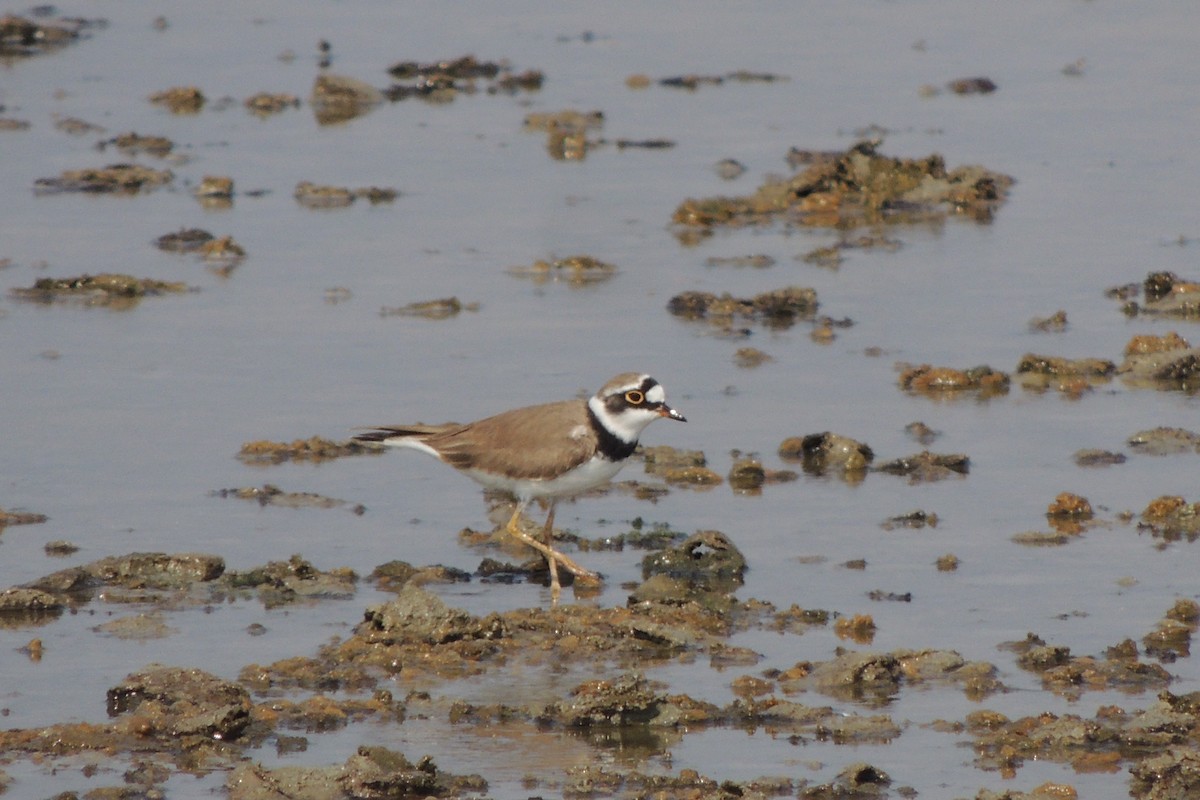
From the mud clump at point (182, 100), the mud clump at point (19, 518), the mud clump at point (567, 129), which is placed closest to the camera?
the mud clump at point (19, 518)

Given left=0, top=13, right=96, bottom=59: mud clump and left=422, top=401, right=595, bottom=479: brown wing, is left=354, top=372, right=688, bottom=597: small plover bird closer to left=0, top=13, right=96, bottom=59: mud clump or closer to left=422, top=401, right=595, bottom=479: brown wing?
left=422, top=401, right=595, bottom=479: brown wing

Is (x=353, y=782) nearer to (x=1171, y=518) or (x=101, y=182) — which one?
(x=1171, y=518)

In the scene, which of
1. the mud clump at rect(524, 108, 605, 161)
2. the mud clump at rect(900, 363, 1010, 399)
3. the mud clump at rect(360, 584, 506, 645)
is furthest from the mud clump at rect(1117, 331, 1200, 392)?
the mud clump at rect(524, 108, 605, 161)

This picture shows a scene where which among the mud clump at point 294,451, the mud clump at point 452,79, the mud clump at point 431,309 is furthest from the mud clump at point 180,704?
the mud clump at point 452,79

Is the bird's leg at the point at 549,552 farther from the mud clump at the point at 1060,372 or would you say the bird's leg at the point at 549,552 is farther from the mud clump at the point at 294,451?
the mud clump at the point at 1060,372

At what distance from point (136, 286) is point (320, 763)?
8.76 meters

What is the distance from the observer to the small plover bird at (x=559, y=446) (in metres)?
10.7

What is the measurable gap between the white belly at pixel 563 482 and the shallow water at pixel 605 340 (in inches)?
15.8

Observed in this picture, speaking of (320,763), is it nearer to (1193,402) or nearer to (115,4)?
(1193,402)

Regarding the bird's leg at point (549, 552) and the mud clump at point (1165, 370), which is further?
the mud clump at point (1165, 370)

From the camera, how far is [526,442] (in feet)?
35.5

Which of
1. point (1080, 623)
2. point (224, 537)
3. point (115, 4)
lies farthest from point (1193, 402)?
point (115, 4)

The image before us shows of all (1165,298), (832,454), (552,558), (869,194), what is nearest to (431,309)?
(832,454)

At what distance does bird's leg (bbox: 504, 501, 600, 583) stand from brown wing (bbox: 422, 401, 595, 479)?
1.01 ft
